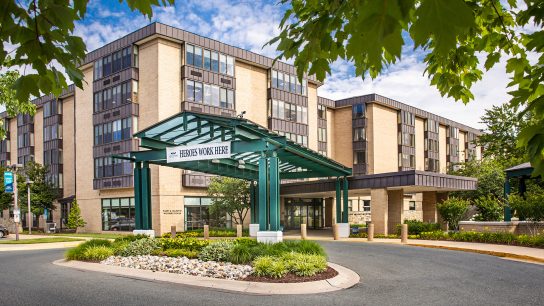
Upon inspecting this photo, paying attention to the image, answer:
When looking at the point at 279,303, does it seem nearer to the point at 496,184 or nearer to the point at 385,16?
the point at 385,16

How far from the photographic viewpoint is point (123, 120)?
1612 inches

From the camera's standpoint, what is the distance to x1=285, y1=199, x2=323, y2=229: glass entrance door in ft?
152

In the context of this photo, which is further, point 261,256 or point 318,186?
point 318,186

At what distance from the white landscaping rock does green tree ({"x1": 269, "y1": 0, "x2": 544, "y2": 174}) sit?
317 inches

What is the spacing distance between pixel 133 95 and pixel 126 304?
110ft

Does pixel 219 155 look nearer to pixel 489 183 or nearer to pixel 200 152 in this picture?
pixel 200 152

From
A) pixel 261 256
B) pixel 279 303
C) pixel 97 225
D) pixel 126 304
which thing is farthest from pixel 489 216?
pixel 97 225

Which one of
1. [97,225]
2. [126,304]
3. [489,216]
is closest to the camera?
[126,304]

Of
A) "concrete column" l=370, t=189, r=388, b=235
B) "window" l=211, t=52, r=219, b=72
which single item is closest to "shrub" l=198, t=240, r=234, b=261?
"concrete column" l=370, t=189, r=388, b=235

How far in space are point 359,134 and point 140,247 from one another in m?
44.0

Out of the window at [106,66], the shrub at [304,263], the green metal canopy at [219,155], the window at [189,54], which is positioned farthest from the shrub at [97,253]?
the window at [106,66]

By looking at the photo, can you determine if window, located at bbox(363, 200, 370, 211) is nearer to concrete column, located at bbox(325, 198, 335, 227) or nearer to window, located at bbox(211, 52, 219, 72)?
concrete column, located at bbox(325, 198, 335, 227)

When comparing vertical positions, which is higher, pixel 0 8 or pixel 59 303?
pixel 0 8

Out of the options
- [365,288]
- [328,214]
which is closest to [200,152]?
[365,288]
